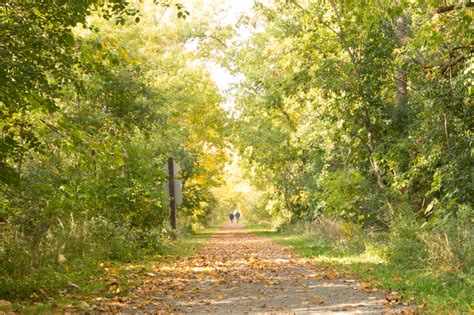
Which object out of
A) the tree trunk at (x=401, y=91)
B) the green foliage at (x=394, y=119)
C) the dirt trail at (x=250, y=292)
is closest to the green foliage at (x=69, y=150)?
the dirt trail at (x=250, y=292)

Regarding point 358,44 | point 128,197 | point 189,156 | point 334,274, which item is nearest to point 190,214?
point 189,156

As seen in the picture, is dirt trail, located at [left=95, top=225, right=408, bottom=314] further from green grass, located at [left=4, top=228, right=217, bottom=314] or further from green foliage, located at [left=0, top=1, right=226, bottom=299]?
green foliage, located at [left=0, top=1, right=226, bottom=299]

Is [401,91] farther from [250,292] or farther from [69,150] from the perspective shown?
[69,150]

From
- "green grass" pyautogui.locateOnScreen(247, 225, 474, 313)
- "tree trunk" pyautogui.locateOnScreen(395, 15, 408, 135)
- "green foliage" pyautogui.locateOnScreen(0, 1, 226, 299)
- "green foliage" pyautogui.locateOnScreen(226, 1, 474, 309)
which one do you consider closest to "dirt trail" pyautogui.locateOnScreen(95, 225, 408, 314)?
"green grass" pyautogui.locateOnScreen(247, 225, 474, 313)

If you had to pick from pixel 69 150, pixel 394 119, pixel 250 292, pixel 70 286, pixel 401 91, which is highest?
pixel 401 91

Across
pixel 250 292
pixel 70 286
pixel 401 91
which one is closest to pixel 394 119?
pixel 401 91

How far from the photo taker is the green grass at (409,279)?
802 centimetres

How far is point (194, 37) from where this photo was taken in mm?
39281

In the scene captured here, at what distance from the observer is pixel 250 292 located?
10.6m

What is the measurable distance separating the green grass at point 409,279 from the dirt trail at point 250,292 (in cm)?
48

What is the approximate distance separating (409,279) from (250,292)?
303cm

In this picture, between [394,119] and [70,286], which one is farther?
[394,119]

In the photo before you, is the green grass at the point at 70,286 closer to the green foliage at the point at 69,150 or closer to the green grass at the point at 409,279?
the green foliage at the point at 69,150

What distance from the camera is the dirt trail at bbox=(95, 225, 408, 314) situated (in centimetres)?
868
